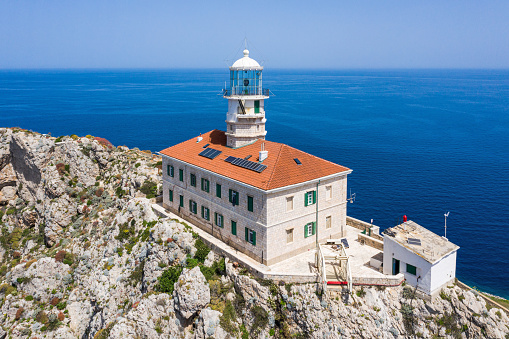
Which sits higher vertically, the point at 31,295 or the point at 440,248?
the point at 440,248

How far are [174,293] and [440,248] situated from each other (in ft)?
73.4

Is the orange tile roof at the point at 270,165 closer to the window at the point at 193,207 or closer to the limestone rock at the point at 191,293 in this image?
the window at the point at 193,207

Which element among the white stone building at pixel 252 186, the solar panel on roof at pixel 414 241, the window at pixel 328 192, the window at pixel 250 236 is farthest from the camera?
the window at pixel 328 192

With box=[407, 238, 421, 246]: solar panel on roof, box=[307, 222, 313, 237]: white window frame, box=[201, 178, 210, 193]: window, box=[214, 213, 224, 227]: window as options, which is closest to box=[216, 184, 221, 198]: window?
box=[201, 178, 210, 193]: window

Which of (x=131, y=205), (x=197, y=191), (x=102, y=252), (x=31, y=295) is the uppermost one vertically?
(x=197, y=191)

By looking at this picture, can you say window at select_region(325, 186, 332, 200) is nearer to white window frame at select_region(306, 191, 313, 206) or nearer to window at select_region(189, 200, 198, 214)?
white window frame at select_region(306, 191, 313, 206)

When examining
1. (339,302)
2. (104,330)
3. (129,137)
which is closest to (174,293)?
(104,330)

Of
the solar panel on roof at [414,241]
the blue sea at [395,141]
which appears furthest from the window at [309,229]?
the blue sea at [395,141]

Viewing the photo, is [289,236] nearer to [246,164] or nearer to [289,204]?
[289,204]

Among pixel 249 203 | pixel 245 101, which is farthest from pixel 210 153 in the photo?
pixel 249 203

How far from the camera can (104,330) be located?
1417 inches

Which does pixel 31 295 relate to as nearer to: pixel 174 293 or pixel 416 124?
pixel 174 293

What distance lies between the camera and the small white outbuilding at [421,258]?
100 feet

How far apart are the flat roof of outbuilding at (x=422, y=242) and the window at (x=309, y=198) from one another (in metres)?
6.92
